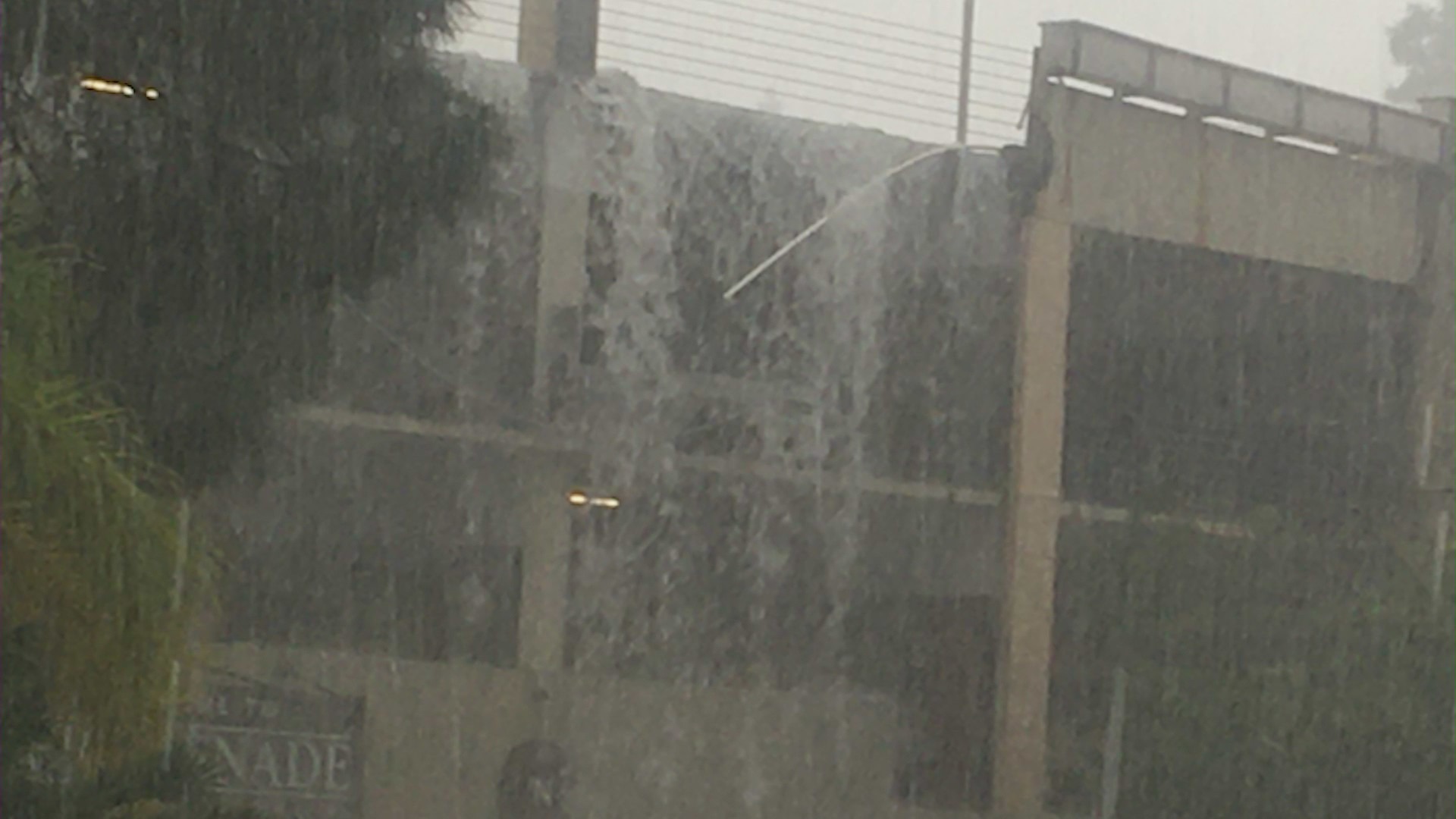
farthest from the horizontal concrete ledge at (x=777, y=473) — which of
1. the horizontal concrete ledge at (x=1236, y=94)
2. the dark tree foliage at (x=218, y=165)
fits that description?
the dark tree foliage at (x=218, y=165)

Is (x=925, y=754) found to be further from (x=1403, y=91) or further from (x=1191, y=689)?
(x=1403, y=91)

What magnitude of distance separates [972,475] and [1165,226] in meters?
1.12

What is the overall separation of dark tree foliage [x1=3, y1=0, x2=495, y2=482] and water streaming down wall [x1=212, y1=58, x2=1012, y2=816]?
857mm

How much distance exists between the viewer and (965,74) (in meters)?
9.46

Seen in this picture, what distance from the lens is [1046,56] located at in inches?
322

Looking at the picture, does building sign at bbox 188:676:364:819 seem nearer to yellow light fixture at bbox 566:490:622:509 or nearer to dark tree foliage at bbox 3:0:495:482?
dark tree foliage at bbox 3:0:495:482

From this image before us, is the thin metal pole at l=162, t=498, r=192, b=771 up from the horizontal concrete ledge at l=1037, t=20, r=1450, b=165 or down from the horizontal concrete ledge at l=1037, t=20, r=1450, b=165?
down

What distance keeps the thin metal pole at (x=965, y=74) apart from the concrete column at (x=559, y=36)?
1.54 m

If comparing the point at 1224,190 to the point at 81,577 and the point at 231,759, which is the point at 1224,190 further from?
the point at 81,577

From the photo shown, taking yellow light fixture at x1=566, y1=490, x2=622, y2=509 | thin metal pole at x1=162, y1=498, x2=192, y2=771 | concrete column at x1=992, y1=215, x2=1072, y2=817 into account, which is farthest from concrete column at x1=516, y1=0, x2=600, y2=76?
thin metal pole at x1=162, y1=498, x2=192, y2=771

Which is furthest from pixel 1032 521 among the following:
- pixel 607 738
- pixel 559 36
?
pixel 559 36

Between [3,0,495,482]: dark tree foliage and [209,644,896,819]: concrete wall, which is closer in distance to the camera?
[3,0,495,482]: dark tree foliage

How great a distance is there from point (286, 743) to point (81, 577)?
117 inches

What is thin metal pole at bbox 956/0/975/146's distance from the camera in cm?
908
